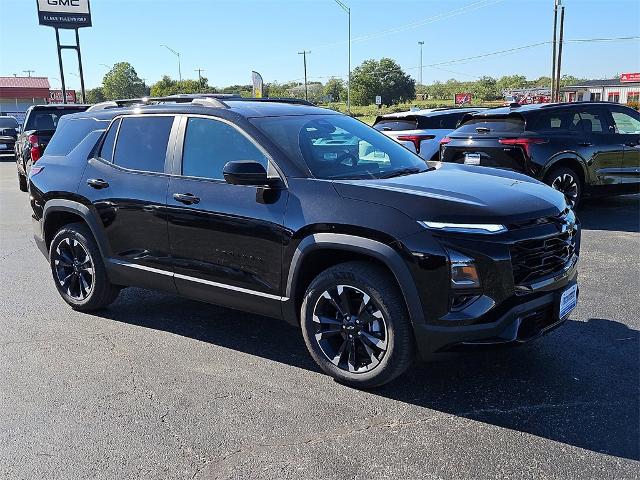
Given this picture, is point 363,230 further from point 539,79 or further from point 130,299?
point 539,79

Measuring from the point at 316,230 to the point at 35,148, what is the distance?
30.6 ft

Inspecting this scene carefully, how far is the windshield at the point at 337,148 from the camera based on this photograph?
13.4 feet

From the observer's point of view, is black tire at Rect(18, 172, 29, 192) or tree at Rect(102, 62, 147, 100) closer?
black tire at Rect(18, 172, 29, 192)

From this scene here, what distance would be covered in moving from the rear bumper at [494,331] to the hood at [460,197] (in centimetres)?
50

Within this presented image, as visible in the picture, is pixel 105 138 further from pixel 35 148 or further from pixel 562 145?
pixel 35 148

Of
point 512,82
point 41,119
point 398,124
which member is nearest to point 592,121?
point 398,124

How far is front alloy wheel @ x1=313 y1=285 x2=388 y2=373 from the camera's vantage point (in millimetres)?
3592

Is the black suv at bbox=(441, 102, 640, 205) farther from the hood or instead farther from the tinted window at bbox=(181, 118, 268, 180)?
the tinted window at bbox=(181, 118, 268, 180)

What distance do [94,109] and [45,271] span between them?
224cm

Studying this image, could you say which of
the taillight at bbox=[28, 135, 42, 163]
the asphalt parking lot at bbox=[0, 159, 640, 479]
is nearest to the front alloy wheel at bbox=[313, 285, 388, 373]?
the asphalt parking lot at bbox=[0, 159, 640, 479]

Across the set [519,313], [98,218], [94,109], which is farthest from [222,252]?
[94,109]

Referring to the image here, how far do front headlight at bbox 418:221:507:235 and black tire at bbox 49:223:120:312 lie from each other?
3.07 meters

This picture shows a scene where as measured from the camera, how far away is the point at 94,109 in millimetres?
5555

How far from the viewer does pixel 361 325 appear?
3.65 metres
